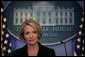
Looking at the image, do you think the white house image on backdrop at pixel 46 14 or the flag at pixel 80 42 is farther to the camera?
the white house image on backdrop at pixel 46 14

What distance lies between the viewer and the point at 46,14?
4645mm

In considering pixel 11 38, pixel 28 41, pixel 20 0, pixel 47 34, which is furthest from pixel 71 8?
pixel 28 41

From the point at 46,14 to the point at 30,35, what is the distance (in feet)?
7.65

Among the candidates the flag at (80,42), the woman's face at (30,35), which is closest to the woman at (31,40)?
the woman's face at (30,35)

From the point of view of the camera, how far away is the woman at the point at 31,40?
7.52ft

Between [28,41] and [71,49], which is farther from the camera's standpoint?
[71,49]

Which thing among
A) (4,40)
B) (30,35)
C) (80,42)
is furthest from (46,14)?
(30,35)

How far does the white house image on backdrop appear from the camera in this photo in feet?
15.2

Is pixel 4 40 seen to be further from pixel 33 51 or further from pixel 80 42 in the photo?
pixel 33 51

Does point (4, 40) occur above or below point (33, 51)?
below

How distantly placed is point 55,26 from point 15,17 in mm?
932

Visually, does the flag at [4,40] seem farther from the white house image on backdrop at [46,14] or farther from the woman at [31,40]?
the woman at [31,40]

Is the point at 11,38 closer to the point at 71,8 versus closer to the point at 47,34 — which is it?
the point at 47,34

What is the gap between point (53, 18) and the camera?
4625 mm
